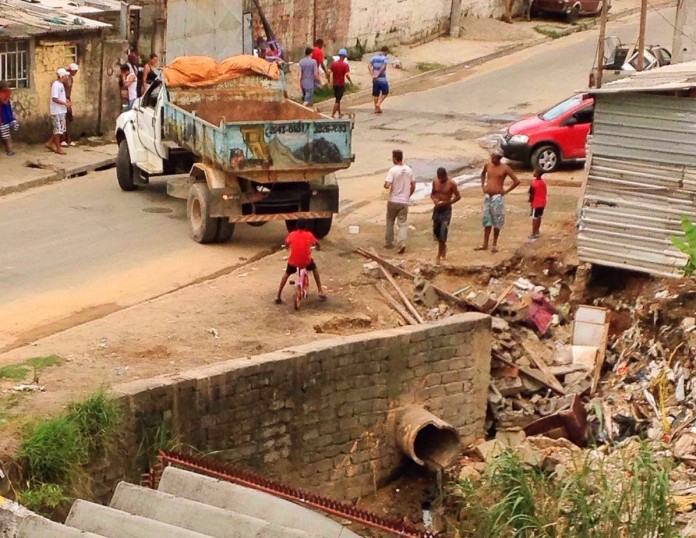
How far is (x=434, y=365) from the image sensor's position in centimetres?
1501

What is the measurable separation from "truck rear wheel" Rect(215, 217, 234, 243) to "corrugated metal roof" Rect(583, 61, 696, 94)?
4696mm

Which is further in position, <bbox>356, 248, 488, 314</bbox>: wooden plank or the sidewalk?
the sidewalk

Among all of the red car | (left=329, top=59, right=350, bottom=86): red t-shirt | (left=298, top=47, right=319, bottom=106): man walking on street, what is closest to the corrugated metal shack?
the red car

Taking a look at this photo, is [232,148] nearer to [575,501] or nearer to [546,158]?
[575,501]

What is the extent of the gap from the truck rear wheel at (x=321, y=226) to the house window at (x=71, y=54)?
7.17m

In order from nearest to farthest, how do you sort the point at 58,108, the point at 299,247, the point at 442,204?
the point at 299,247 → the point at 442,204 → the point at 58,108

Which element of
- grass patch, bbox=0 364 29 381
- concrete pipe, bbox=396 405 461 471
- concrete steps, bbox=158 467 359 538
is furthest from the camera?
concrete pipe, bbox=396 405 461 471

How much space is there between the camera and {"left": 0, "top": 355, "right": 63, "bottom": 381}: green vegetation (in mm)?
12602

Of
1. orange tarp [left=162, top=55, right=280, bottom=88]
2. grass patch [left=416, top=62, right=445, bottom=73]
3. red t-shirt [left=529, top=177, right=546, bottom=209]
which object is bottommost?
grass patch [left=416, top=62, right=445, bottom=73]

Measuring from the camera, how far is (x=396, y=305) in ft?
52.2

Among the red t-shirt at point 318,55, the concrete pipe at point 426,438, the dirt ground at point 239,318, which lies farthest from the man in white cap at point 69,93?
the concrete pipe at point 426,438

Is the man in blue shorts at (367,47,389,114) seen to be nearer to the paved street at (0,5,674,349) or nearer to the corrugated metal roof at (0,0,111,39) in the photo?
the paved street at (0,5,674,349)

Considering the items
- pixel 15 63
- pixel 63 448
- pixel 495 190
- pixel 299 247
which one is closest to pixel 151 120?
pixel 15 63

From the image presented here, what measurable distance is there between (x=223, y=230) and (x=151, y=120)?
104 inches
